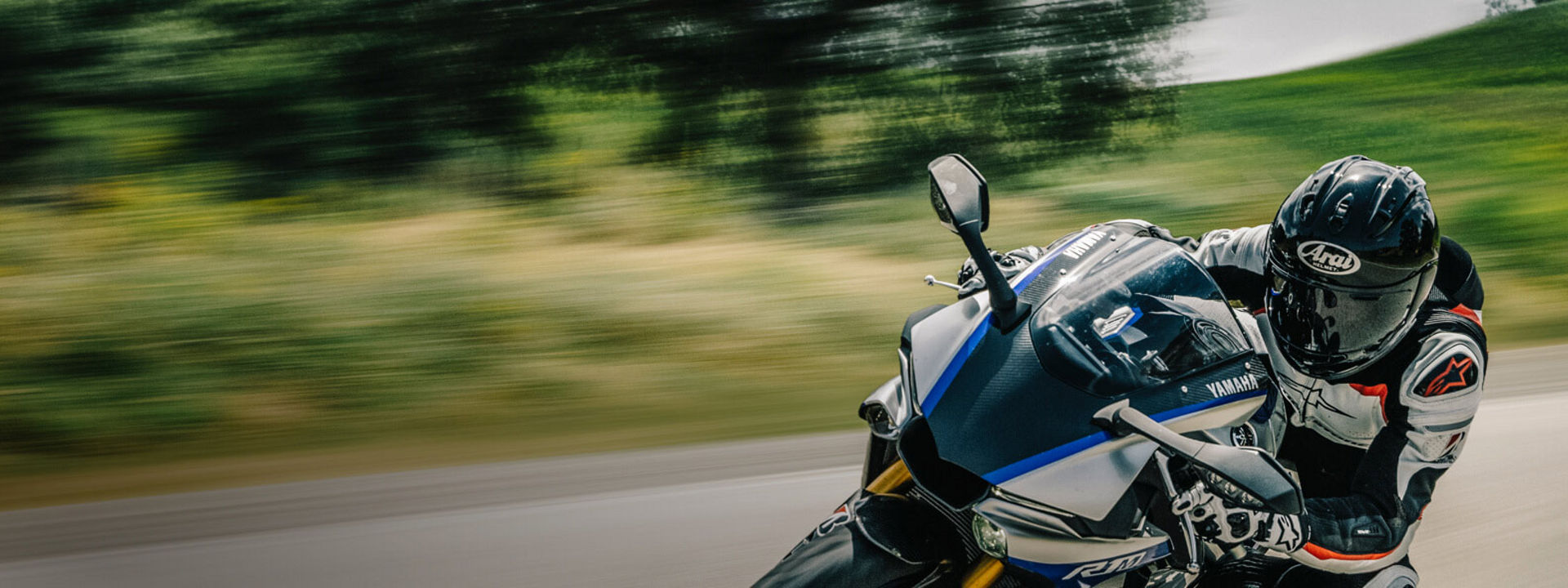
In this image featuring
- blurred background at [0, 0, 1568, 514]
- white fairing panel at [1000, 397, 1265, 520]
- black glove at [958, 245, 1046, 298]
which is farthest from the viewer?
blurred background at [0, 0, 1568, 514]

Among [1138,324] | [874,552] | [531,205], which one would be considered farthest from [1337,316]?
[531,205]

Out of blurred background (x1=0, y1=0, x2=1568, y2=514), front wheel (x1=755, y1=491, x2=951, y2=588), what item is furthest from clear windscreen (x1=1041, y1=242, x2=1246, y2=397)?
blurred background (x1=0, y1=0, x2=1568, y2=514)

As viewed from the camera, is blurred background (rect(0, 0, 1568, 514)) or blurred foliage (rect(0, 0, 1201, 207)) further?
blurred foliage (rect(0, 0, 1201, 207))

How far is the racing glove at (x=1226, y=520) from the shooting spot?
1.65 m

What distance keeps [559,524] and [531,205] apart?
12.5 feet

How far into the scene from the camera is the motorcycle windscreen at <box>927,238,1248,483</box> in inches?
65.5

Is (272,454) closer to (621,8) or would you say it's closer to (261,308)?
(261,308)

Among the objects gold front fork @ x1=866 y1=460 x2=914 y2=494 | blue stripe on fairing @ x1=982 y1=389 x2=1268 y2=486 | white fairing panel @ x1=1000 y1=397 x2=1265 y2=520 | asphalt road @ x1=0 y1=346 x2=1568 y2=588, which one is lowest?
asphalt road @ x1=0 y1=346 x2=1568 y2=588

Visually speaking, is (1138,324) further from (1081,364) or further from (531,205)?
(531,205)

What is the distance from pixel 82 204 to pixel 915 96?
509 cm

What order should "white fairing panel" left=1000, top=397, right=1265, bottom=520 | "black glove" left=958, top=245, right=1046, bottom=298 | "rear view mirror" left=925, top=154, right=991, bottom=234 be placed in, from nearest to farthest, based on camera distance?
1. "white fairing panel" left=1000, top=397, right=1265, bottom=520
2. "rear view mirror" left=925, top=154, right=991, bottom=234
3. "black glove" left=958, top=245, right=1046, bottom=298

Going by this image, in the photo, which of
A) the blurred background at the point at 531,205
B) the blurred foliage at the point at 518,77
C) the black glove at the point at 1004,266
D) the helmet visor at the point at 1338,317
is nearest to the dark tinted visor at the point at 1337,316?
the helmet visor at the point at 1338,317

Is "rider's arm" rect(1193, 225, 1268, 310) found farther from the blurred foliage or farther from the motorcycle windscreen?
the blurred foliage

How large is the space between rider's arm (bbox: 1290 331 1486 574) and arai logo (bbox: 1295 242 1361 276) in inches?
8.4
